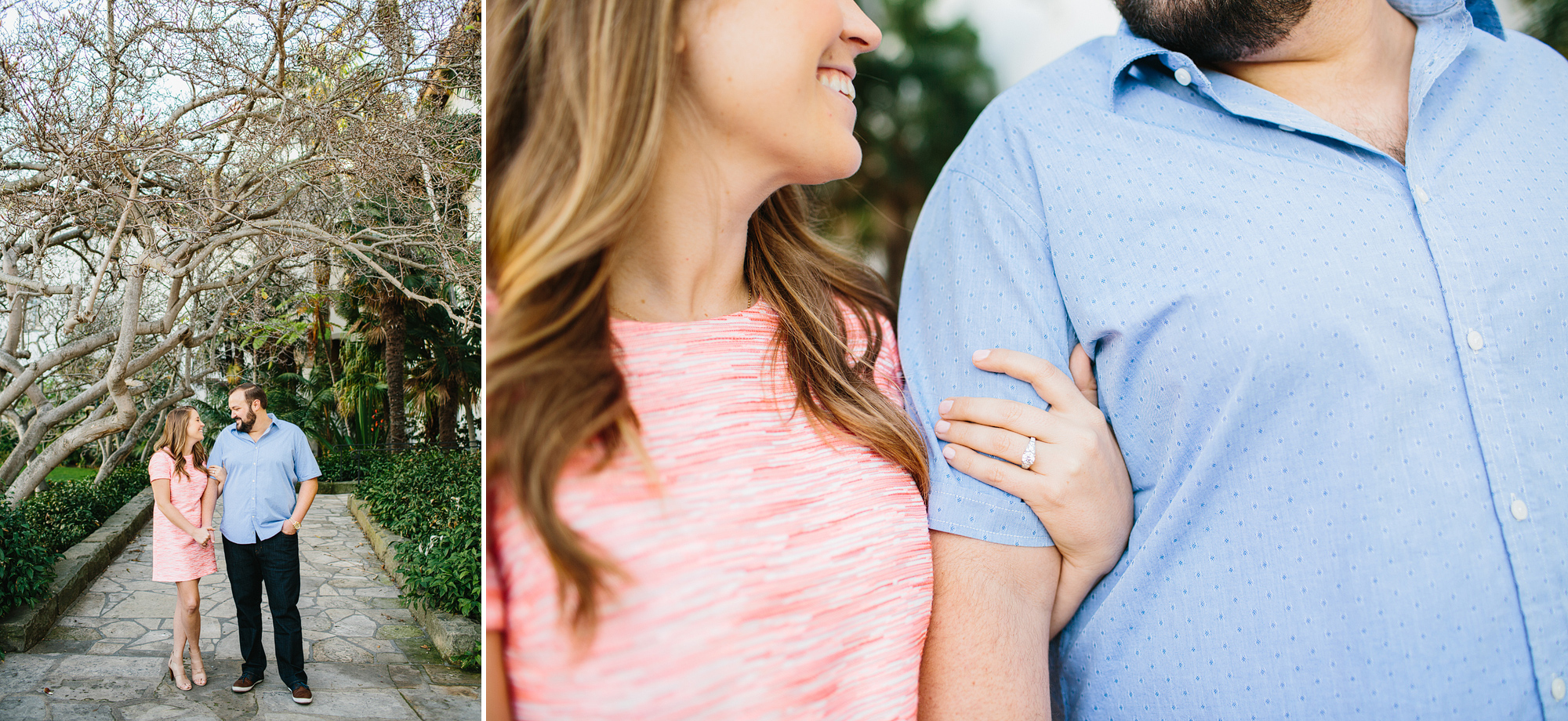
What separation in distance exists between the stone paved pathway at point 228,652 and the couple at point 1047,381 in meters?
0.70

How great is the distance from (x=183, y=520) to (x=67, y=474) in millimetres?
300

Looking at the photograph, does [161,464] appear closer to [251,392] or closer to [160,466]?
[160,466]

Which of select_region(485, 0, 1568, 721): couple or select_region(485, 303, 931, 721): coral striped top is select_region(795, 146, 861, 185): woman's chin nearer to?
select_region(485, 0, 1568, 721): couple

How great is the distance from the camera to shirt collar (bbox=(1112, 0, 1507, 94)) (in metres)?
1.20

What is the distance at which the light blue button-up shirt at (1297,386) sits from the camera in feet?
3.19

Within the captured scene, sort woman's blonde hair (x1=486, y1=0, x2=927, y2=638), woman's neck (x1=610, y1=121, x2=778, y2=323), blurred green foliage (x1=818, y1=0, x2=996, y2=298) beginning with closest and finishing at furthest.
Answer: woman's blonde hair (x1=486, y1=0, x2=927, y2=638), woman's neck (x1=610, y1=121, x2=778, y2=323), blurred green foliage (x1=818, y1=0, x2=996, y2=298)

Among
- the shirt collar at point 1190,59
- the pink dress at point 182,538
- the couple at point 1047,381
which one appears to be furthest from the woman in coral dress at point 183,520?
the shirt collar at point 1190,59

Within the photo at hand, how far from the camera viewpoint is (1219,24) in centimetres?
123

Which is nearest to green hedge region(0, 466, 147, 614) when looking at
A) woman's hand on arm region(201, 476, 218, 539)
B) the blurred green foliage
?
woman's hand on arm region(201, 476, 218, 539)

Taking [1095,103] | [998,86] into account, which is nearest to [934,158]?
[998,86]

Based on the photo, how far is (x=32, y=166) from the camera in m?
1.36

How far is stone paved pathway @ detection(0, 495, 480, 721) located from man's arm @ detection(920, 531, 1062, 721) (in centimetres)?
75

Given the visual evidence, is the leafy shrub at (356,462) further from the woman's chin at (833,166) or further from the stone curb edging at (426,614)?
the woman's chin at (833,166)

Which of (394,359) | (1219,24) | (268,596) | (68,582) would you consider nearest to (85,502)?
(68,582)
